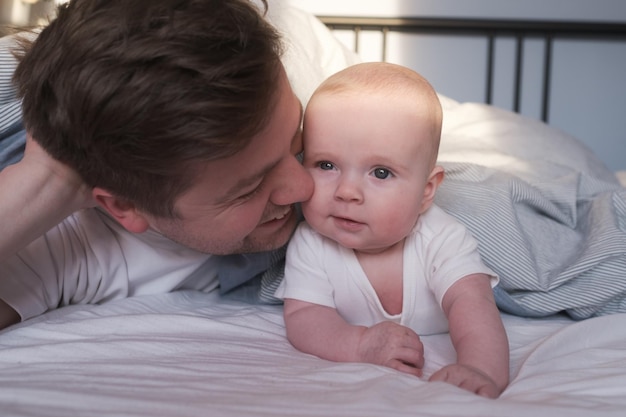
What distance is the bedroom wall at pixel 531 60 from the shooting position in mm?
2277

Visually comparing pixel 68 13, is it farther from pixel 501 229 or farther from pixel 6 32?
pixel 501 229

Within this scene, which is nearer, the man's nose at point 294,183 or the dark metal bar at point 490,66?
the man's nose at point 294,183

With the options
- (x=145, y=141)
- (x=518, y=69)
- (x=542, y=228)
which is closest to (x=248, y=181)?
(x=145, y=141)

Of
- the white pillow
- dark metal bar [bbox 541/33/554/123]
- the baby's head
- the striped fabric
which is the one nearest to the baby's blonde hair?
the baby's head

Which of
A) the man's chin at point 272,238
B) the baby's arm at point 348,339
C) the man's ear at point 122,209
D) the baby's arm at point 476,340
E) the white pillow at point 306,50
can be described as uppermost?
the white pillow at point 306,50

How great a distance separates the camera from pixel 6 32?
1.25 metres

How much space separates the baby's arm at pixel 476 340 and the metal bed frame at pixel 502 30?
4.77ft

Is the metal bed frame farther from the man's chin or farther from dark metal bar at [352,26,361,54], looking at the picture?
the man's chin

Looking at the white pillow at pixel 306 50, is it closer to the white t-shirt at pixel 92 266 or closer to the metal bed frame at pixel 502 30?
the white t-shirt at pixel 92 266

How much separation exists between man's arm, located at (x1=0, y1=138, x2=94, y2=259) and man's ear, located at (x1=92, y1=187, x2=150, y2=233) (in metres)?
0.03

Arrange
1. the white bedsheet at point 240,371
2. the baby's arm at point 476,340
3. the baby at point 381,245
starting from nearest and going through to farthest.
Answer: the white bedsheet at point 240,371, the baby's arm at point 476,340, the baby at point 381,245

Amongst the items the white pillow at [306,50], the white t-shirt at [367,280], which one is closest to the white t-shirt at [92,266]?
the white t-shirt at [367,280]

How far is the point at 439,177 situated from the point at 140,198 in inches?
15.5

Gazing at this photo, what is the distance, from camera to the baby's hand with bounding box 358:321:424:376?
0.83m
